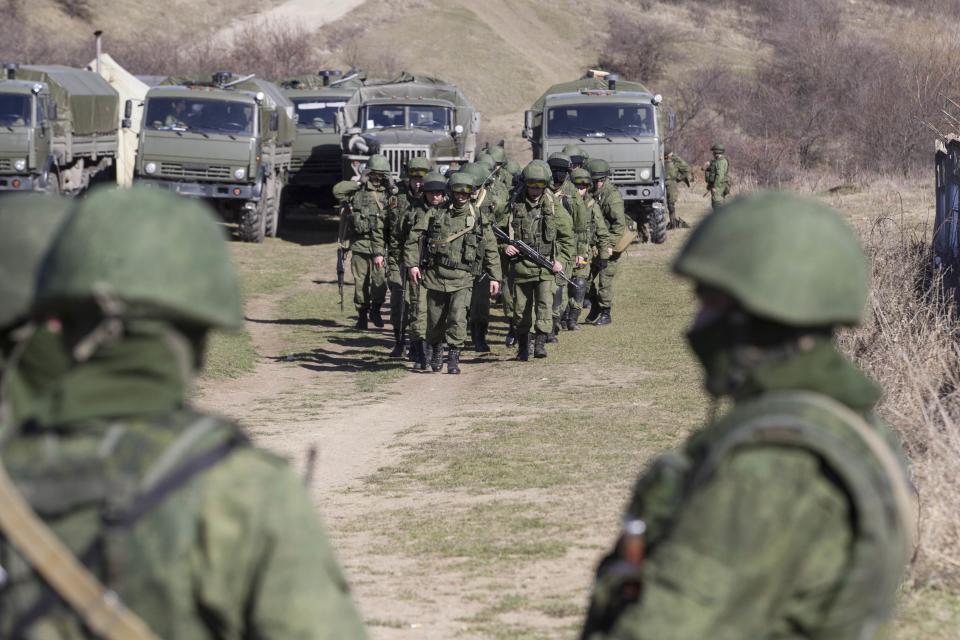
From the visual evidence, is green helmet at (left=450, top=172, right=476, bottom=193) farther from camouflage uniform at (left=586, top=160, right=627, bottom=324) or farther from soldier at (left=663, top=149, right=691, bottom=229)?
soldier at (left=663, top=149, right=691, bottom=229)

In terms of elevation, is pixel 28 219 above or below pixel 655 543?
above

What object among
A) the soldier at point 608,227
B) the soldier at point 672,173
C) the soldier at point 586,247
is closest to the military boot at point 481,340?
the soldier at point 586,247

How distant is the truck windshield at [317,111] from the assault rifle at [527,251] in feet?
49.6

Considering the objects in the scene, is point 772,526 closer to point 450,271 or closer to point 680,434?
point 680,434

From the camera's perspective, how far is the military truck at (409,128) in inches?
927

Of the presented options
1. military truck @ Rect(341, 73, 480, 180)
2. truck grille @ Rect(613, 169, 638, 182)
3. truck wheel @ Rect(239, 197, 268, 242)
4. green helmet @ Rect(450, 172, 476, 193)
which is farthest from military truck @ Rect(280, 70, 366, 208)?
green helmet @ Rect(450, 172, 476, 193)

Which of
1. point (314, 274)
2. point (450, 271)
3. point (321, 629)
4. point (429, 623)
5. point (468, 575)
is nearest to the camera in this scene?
point (321, 629)

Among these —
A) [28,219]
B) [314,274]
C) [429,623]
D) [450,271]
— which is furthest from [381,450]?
[314,274]

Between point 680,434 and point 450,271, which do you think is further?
point 450,271

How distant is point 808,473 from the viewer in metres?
2.21

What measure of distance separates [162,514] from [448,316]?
36.7 feet

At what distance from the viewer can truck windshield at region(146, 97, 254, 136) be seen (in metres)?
23.2

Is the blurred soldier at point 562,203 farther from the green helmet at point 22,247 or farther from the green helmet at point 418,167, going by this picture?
the green helmet at point 22,247

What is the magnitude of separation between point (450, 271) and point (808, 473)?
35.5 ft
